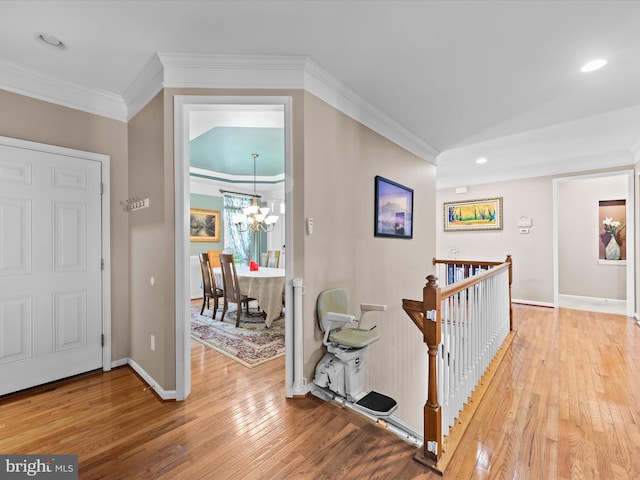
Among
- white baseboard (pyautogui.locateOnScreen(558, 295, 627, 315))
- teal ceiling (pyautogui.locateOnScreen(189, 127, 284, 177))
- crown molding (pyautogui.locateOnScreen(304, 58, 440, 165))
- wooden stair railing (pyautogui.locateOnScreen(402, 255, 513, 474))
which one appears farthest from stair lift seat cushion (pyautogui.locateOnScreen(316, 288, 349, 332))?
white baseboard (pyautogui.locateOnScreen(558, 295, 627, 315))

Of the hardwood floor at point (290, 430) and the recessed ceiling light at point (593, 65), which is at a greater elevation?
the recessed ceiling light at point (593, 65)

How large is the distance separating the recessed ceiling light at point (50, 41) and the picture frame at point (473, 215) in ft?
21.6

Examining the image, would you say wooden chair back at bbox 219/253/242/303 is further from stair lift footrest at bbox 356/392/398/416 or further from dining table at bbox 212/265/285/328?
stair lift footrest at bbox 356/392/398/416

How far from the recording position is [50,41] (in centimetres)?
202

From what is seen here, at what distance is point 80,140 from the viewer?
105 inches

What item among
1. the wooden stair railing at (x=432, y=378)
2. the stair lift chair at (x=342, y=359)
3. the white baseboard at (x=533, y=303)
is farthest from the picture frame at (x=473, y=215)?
the wooden stair railing at (x=432, y=378)

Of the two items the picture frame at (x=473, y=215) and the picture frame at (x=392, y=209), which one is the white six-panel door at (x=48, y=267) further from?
the picture frame at (x=473, y=215)

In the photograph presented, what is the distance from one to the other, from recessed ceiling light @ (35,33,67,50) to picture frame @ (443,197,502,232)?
21.6 feet

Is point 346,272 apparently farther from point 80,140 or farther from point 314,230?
point 80,140

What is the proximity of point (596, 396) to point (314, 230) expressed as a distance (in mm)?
2582

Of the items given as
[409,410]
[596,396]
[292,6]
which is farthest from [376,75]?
[409,410]

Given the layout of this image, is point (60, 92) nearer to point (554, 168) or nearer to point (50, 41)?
point (50, 41)

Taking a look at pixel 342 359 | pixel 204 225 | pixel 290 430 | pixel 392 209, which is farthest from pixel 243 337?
pixel 204 225

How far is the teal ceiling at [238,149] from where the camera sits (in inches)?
159
